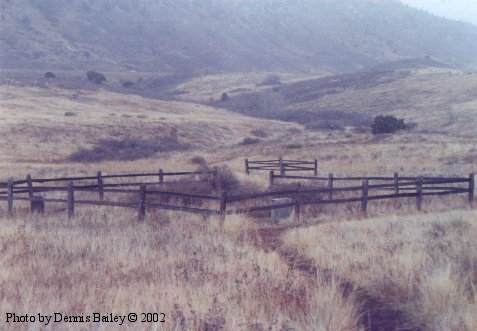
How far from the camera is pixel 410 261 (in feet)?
28.5

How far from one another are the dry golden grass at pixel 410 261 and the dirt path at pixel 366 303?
1.4 inches

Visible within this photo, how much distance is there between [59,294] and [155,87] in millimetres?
122656

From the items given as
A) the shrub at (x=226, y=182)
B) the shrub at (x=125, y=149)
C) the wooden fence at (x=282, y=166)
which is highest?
the shrub at (x=125, y=149)

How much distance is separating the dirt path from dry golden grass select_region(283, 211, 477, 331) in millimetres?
36

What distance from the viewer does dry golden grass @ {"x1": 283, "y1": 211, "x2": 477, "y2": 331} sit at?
22.9 feet

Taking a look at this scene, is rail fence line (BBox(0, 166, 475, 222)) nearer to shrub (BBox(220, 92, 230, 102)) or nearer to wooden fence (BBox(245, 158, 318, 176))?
wooden fence (BBox(245, 158, 318, 176))

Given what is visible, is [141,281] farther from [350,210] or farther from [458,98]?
[458,98]

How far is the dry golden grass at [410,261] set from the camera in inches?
274

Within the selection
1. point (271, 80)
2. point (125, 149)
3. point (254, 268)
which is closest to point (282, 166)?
point (254, 268)

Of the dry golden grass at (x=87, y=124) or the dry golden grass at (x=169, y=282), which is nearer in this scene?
the dry golden grass at (x=169, y=282)

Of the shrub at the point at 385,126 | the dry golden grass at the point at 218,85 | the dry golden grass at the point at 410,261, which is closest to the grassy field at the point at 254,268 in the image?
the dry golden grass at the point at 410,261

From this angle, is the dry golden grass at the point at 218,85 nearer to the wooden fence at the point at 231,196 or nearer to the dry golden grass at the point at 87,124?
the dry golden grass at the point at 87,124

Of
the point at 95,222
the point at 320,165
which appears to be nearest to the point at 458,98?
the point at 320,165

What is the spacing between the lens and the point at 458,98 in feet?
224
